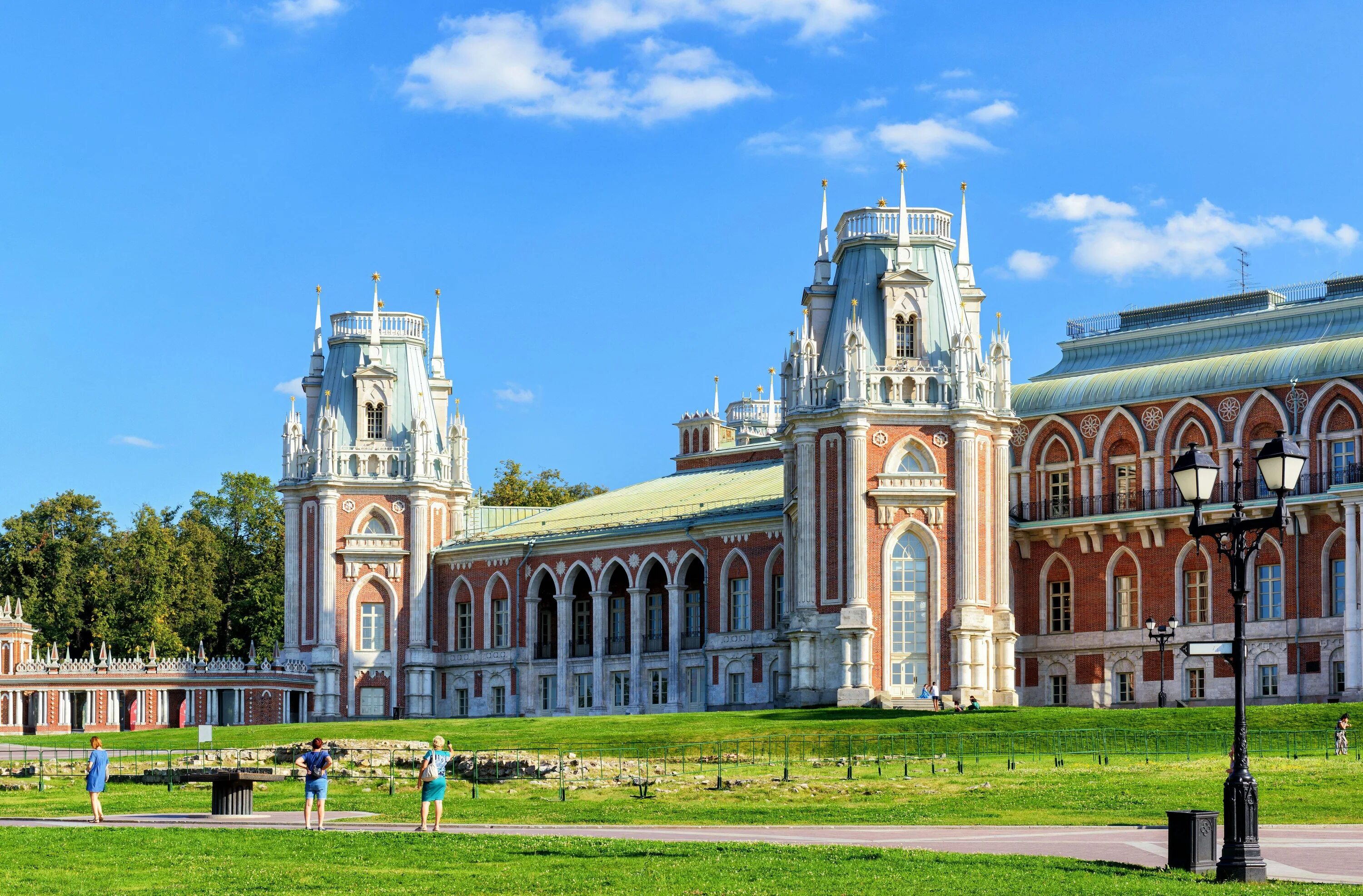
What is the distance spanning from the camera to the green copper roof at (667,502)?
8069 cm

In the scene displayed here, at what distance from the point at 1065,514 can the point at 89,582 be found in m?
48.9

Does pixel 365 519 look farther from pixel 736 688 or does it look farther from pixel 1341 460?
pixel 1341 460

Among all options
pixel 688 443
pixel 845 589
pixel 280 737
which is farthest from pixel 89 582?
pixel 845 589

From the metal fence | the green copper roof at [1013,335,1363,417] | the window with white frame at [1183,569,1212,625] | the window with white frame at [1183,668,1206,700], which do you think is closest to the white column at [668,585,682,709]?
the green copper roof at [1013,335,1363,417]

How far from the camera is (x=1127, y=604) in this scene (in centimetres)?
7438

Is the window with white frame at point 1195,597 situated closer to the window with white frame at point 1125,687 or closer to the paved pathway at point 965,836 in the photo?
the window with white frame at point 1125,687

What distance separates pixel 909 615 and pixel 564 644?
20.2 metres

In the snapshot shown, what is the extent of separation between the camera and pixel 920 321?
7038 cm

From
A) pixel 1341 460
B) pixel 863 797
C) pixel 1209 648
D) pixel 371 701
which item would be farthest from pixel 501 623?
pixel 1209 648

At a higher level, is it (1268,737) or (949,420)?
(949,420)

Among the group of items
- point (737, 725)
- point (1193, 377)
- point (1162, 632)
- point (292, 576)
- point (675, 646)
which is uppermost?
point (1193, 377)

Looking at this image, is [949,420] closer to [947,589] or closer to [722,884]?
[947,589]

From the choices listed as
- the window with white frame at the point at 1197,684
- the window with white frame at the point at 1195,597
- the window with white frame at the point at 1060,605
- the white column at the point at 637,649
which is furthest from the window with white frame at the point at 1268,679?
the white column at the point at 637,649

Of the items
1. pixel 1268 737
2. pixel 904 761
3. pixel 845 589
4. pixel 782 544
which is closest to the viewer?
pixel 904 761
